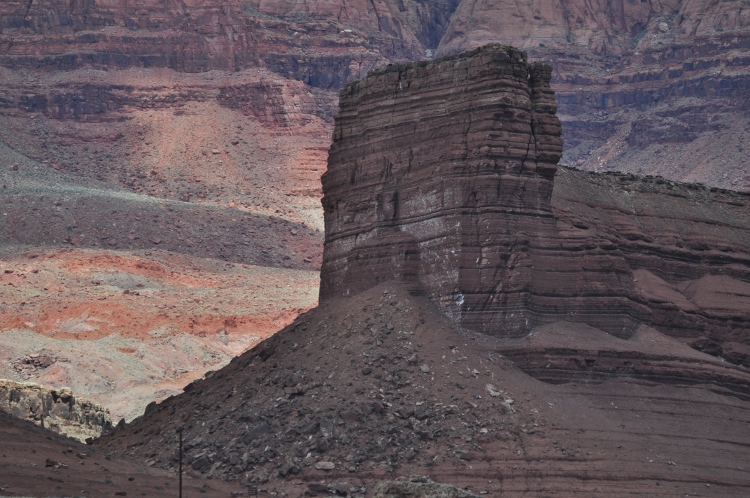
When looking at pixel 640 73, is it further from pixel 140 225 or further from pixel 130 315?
pixel 130 315

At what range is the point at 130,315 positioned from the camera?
117438 millimetres

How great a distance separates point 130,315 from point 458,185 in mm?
60982

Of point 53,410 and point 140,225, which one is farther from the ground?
point 140,225

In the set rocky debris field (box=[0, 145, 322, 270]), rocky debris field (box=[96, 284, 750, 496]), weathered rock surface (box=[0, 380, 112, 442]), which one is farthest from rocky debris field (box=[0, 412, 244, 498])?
rocky debris field (box=[0, 145, 322, 270])

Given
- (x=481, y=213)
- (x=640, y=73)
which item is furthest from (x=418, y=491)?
(x=640, y=73)

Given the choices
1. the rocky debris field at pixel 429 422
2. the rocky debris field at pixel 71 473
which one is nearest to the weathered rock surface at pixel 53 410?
the rocky debris field at pixel 429 422

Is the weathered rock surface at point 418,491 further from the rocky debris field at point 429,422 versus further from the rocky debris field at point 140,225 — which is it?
the rocky debris field at point 140,225

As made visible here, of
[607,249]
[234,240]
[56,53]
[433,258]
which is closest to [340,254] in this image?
[433,258]

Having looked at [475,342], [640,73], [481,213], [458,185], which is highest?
[640,73]

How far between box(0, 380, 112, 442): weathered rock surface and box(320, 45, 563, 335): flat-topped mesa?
603 inches

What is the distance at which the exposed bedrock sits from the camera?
58.4 metres

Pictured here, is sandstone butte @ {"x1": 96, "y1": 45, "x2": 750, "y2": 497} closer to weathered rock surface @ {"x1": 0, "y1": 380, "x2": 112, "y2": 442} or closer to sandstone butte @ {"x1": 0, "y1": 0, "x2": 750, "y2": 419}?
weathered rock surface @ {"x1": 0, "y1": 380, "x2": 112, "y2": 442}

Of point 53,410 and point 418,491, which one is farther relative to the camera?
point 53,410

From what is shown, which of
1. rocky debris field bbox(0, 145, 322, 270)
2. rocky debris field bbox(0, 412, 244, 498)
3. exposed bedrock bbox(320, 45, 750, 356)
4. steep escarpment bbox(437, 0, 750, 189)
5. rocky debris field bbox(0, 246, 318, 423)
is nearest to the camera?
rocky debris field bbox(0, 412, 244, 498)
